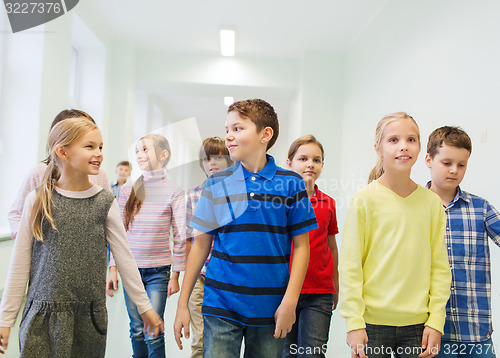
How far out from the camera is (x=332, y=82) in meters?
6.03

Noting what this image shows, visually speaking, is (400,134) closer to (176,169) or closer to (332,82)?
(176,169)

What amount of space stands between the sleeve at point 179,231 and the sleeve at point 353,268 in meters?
0.95

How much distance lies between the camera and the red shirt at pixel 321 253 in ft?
5.62

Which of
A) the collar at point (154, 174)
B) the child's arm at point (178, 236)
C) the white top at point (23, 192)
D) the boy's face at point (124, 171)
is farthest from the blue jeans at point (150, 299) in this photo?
the boy's face at point (124, 171)

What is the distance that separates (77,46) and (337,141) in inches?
149

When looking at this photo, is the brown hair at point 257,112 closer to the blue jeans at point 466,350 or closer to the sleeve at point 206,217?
the sleeve at point 206,217

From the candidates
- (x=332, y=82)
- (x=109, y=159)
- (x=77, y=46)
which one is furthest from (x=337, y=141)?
(x=77, y=46)

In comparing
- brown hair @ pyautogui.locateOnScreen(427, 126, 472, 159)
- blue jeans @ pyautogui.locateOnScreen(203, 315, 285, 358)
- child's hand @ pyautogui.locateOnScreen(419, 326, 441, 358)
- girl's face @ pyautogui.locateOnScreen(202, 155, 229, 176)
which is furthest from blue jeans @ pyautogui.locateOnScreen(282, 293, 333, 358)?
girl's face @ pyautogui.locateOnScreen(202, 155, 229, 176)

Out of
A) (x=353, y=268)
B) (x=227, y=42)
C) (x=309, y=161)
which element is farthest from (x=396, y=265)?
(x=227, y=42)

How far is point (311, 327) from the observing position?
1664 mm

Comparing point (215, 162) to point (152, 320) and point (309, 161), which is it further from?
point (152, 320)

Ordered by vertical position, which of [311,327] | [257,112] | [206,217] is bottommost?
[311,327]

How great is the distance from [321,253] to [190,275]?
675 mm

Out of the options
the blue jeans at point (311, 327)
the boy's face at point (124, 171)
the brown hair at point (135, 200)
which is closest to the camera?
the blue jeans at point (311, 327)
